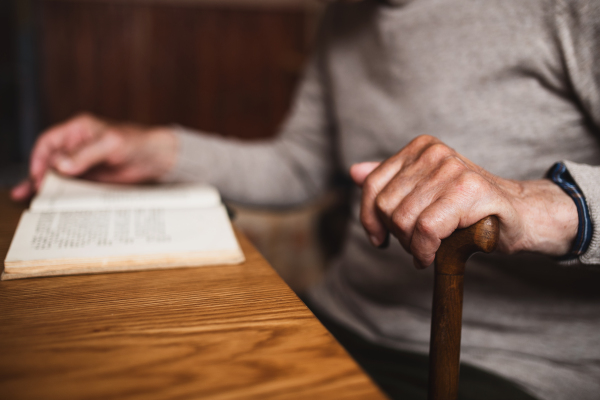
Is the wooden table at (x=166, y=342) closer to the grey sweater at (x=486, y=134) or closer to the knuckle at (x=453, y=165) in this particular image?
the knuckle at (x=453, y=165)

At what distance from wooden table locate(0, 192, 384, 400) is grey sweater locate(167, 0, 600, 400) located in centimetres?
28

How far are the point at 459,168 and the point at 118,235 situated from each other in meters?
0.35

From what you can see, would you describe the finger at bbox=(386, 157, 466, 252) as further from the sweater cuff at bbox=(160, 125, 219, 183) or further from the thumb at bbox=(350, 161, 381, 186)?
the sweater cuff at bbox=(160, 125, 219, 183)

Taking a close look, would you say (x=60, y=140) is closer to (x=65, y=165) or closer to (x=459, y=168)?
(x=65, y=165)

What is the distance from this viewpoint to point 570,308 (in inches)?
22.0

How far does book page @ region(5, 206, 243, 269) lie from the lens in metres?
0.41

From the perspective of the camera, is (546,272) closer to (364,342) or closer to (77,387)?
(364,342)

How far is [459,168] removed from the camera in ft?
1.17

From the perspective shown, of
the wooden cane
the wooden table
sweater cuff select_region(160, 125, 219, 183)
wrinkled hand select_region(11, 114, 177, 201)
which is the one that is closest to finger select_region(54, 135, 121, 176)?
wrinkled hand select_region(11, 114, 177, 201)

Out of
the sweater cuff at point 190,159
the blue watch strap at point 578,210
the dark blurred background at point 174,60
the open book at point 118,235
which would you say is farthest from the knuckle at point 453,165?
the dark blurred background at point 174,60


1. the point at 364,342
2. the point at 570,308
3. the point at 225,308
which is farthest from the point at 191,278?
the point at 570,308

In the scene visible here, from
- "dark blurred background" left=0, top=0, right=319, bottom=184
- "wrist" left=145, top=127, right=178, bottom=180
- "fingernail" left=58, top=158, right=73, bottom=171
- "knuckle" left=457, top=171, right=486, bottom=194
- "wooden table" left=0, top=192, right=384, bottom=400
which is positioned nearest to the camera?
Result: "wooden table" left=0, top=192, right=384, bottom=400

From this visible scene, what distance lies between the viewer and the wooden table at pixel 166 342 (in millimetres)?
239

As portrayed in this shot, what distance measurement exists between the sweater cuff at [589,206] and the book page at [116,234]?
331 mm
